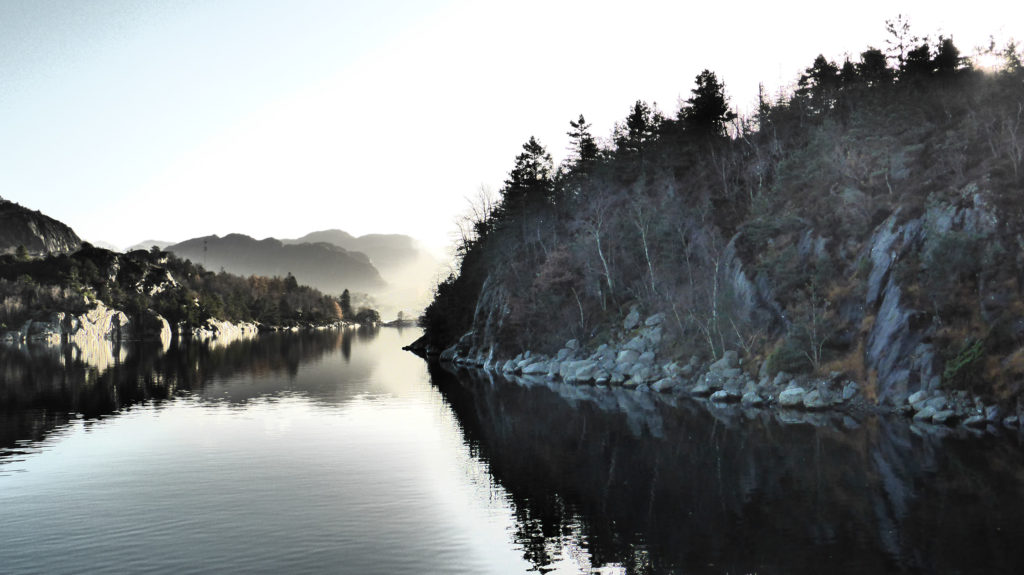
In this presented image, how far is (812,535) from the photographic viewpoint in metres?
18.8

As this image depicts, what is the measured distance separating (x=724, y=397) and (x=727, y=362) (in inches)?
226

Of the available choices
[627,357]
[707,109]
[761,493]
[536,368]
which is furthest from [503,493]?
[707,109]

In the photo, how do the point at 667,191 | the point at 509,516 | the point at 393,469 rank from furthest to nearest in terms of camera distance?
the point at 667,191 < the point at 393,469 < the point at 509,516

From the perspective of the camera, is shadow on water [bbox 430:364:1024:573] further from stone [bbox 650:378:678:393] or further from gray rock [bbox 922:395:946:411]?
stone [bbox 650:378:678:393]

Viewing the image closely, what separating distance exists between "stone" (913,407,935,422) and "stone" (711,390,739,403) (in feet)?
44.5

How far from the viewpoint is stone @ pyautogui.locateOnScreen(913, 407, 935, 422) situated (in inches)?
1458

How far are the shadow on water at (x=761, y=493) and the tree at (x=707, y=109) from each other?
61986mm

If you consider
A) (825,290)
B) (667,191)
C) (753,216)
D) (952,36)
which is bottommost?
(825,290)

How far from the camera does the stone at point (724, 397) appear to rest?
49.8 meters

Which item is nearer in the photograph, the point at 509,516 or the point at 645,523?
the point at 645,523

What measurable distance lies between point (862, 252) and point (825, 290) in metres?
3.92

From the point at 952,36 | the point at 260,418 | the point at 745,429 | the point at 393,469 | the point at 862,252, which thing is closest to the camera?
the point at 393,469

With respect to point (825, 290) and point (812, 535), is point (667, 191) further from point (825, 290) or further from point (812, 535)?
point (812, 535)

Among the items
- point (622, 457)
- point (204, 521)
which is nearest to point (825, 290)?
point (622, 457)
